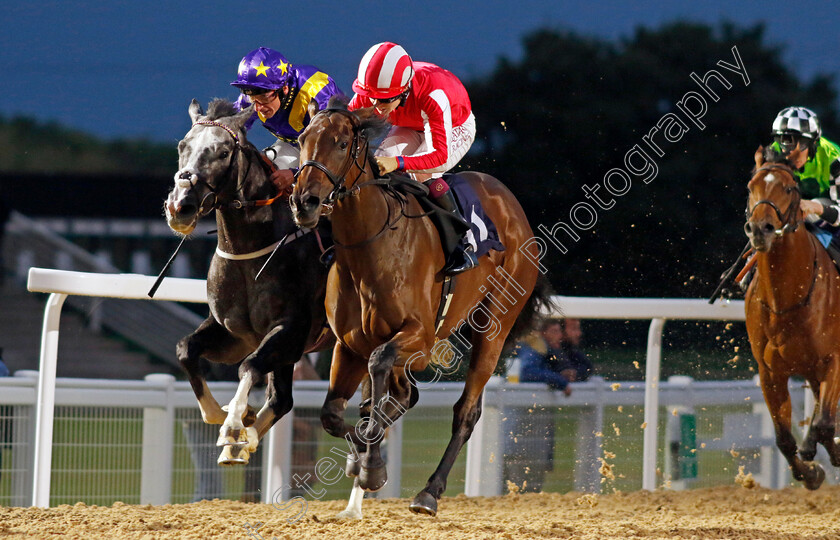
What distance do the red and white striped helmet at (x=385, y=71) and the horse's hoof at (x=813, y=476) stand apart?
2.69 metres

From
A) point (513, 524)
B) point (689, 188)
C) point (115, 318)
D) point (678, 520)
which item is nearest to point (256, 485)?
point (513, 524)

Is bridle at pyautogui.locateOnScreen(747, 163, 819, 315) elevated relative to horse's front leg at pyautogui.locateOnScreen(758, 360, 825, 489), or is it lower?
elevated

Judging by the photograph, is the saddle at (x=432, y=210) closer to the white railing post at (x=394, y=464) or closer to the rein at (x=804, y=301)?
the white railing post at (x=394, y=464)

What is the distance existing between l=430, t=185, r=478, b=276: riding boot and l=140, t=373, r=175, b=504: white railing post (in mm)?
1437

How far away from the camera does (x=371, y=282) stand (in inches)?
130

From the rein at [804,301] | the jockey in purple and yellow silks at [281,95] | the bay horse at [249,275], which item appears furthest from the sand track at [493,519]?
the jockey in purple and yellow silks at [281,95]

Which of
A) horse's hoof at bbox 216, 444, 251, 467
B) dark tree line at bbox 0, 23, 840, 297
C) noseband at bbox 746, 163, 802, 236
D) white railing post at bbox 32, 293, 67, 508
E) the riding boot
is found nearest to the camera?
horse's hoof at bbox 216, 444, 251, 467

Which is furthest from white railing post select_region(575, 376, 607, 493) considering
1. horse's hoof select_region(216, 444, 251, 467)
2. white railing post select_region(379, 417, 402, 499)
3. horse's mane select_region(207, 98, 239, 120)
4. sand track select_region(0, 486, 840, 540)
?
horse's mane select_region(207, 98, 239, 120)

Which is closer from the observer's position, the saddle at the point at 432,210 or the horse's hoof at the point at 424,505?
the horse's hoof at the point at 424,505

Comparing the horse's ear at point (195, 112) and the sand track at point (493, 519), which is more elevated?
the horse's ear at point (195, 112)

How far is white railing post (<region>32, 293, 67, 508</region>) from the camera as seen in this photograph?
3.82 metres

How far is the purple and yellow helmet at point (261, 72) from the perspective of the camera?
3.68 meters

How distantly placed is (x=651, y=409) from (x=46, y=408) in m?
2.99

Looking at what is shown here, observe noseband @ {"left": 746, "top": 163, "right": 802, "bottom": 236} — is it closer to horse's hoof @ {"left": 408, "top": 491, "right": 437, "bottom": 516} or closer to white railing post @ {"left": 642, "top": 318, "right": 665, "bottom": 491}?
white railing post @ {"left": 642, "top": 318, "right": 665, "bottom": 491}
